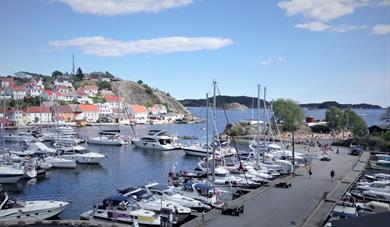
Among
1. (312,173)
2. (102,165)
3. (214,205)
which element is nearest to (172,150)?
(102,165)

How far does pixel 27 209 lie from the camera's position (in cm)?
2580

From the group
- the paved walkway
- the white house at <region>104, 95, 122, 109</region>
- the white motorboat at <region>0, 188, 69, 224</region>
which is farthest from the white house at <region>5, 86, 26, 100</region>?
the paved walkway

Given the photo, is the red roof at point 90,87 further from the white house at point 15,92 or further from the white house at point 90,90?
the white house at point 15,92

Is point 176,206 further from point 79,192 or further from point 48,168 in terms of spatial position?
point 48,168

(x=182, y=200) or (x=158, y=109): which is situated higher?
(x=158, y=109)

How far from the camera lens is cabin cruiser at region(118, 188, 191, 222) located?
26.1m

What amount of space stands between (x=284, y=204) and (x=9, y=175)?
25.1 m

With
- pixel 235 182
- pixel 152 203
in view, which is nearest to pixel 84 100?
pixel 235 182

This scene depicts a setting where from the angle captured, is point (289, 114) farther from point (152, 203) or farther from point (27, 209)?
point (27, 209)

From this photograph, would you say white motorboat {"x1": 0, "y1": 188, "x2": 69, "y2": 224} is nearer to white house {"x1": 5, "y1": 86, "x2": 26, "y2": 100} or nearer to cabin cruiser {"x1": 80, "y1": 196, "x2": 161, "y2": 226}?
cabin cruiser {"x1": 80, "y1": 196, "x2": 161, "y2": 226}

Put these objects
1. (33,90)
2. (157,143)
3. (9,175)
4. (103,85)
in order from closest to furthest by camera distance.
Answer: (9,175), (157,143), (33,90), (103,85)

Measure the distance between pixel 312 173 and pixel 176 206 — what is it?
18913mm

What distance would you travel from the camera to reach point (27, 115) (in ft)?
372

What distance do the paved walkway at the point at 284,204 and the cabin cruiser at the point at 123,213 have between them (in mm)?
3339
